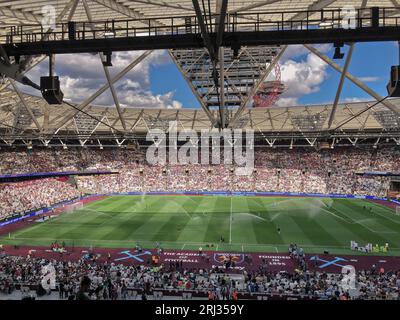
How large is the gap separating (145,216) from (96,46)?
3230 centimetres

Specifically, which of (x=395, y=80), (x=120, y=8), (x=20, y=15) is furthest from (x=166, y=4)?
(x=395, y=80)

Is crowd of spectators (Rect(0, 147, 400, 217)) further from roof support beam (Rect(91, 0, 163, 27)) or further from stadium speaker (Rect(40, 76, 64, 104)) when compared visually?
stadium speaker (Rect(40, 76, 64, 104))

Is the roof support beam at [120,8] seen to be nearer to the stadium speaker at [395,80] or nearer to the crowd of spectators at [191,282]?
the stadium speaker at [395,80]

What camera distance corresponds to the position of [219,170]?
7181 centimetres

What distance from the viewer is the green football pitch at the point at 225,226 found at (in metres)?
31.8

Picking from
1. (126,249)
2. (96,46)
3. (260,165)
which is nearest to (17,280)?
(126,249)

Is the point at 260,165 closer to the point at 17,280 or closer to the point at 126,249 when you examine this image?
the point at 126,249

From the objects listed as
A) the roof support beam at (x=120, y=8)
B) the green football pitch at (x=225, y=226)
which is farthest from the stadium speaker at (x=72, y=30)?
the green football pitch at (x=225, y=226)

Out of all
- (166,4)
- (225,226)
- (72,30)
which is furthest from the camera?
(225,226)

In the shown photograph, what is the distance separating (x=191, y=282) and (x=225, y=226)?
17.3 metres

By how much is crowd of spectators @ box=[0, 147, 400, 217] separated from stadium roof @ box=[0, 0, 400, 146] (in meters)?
8.45

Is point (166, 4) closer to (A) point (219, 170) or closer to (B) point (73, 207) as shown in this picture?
(B) point (73, 207)

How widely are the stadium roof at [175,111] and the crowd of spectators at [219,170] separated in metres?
8.45

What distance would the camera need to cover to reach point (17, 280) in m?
20.8
